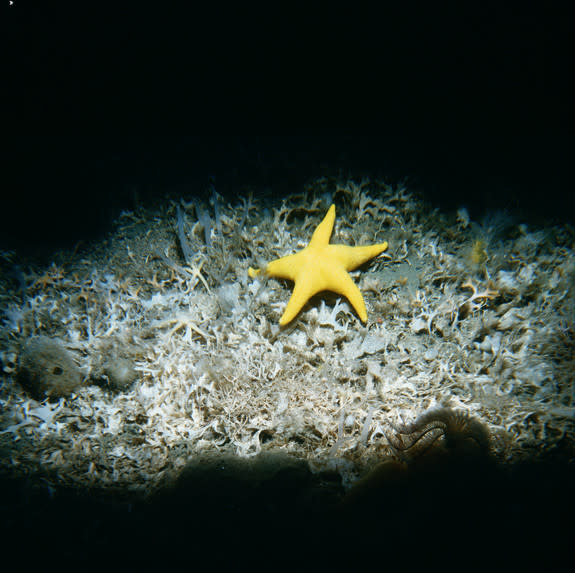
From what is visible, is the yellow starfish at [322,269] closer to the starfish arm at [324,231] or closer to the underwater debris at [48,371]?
the starfish arm at [324,231]

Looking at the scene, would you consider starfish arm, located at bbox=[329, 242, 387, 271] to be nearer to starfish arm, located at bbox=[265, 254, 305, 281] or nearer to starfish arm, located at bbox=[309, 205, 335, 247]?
starfish arm, located at bbox=[309, 205, 335, 247]

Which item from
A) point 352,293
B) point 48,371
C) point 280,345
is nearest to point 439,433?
point 352,293

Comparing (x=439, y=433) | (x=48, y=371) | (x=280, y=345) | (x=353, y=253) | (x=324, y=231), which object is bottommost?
(x=439, y=433)

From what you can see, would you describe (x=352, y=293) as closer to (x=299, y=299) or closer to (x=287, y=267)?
(x=299, y=299)

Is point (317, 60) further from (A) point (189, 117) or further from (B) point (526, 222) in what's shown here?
(B) point (526, 222)

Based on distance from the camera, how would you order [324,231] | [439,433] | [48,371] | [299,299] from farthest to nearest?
[324,231] → [48,371] → [299,299] → [439,433]

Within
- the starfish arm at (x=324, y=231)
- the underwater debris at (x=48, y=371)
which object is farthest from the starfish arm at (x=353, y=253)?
the underwater debris at (x=48, y=371)

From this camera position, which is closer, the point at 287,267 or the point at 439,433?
the point at 439,433
